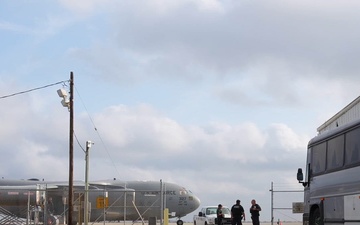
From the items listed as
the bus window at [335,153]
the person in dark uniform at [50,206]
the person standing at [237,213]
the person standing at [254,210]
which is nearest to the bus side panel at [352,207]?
the bus window at [335,153]

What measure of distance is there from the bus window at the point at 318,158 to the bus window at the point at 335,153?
0.55 metres

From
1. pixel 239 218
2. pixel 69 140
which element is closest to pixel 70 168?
pixel 69 140

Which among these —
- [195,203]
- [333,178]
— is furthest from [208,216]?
[333,178]

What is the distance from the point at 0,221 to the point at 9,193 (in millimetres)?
2699

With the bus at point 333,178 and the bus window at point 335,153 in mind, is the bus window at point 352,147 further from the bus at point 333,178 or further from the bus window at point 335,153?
the bus window at point 335,153

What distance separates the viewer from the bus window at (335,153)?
18.4m

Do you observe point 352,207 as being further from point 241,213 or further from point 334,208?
point 241,213

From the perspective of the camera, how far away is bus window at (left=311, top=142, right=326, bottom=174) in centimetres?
2031

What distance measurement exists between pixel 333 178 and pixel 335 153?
2.25ft

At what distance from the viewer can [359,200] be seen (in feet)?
53.9

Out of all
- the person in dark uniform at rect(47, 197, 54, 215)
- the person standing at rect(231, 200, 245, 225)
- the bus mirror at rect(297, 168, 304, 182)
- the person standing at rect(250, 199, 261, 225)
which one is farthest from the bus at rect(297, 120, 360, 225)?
the person in dark uniform at rect(47, 197, 54, 215)

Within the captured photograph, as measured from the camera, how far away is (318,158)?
822 inches

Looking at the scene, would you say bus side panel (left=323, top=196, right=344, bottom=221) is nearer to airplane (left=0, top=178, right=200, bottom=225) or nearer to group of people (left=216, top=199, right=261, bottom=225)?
group of people (left=216, top=199, right=261, bottom=225)

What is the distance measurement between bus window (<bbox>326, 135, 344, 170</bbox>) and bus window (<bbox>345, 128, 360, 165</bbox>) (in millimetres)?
428
